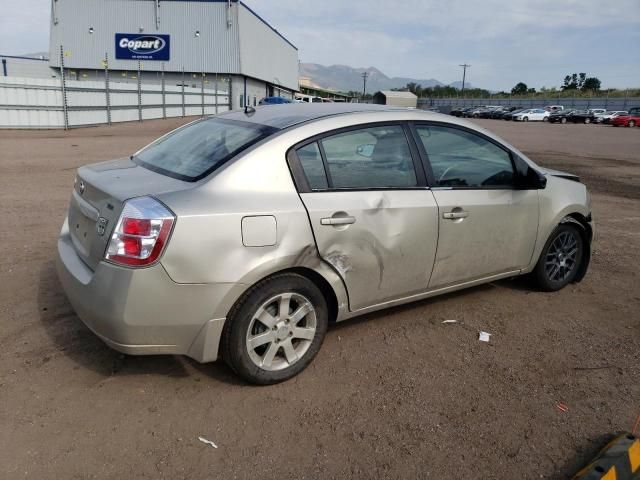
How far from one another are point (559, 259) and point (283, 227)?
299 cm

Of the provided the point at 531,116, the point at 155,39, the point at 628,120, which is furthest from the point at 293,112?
the point at 531,116

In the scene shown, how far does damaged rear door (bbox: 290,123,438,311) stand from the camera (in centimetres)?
319

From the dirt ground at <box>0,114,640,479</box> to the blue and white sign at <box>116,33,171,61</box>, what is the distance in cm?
4182

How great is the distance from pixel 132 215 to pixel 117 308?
0.49 meters

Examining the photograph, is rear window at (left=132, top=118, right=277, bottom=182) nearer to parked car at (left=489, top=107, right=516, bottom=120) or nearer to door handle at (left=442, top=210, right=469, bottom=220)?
door handle at (left=442, top=210, right=469, bottom=220)

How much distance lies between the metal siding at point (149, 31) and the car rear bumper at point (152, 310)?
4378 cm

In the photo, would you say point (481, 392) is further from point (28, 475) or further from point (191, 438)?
point (28, 475)

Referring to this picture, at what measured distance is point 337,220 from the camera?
10.5 feet

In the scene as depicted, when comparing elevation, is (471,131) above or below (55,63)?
below

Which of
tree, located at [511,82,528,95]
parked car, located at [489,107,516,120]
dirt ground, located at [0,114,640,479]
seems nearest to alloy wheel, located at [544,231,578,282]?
dirt ground, located at [0,114,640,479]

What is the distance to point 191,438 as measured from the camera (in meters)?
2.71

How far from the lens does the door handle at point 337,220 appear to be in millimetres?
3143

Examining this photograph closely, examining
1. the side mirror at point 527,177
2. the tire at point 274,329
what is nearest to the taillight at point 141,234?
the tire at point 274,329

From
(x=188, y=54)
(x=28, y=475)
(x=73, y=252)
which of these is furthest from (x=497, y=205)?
(x=188, y=54)
